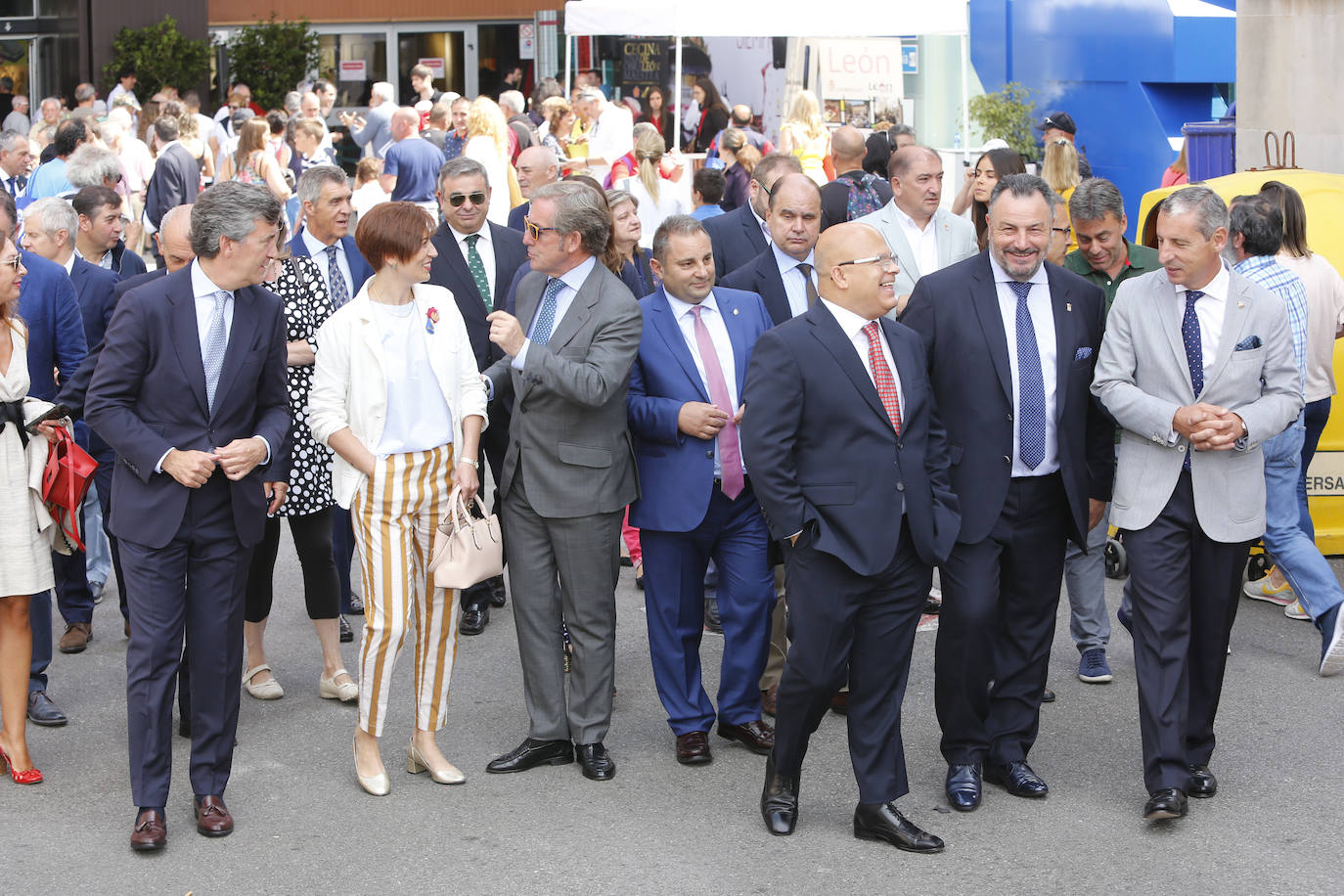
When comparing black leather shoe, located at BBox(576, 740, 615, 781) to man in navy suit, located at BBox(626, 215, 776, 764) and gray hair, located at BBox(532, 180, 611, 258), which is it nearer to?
man in navy suit, located at BBox(626, 215, 776, 764)

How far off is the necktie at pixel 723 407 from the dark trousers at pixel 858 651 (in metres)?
0.68

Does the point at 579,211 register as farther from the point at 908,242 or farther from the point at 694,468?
the point at 908,242

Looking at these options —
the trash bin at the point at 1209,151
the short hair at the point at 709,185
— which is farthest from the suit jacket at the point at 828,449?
the trash bin at the point at 1209,151

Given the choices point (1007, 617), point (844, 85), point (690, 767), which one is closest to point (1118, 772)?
point (1007, 617)

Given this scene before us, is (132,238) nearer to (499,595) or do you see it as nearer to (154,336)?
(499,595)

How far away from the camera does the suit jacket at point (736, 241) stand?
7.55 metres

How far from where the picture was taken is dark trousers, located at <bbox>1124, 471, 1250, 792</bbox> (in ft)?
16.5

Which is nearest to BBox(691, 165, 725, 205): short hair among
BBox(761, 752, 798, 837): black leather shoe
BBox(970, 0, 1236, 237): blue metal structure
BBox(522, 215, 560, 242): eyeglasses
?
BBox(522, 215, 560, 242): eyeglasses

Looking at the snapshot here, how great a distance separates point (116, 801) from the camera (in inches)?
212

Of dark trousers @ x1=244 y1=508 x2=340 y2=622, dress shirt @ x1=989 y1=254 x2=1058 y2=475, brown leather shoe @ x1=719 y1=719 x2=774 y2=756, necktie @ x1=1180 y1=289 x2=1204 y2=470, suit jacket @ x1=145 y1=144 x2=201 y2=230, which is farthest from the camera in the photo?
suit jacket @ x1=145 y1=144 x2=201 y2=230

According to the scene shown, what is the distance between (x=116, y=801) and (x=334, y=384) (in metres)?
1.67

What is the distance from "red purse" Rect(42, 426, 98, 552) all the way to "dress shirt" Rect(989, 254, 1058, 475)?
10.9ft

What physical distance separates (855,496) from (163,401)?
2221 millimetres

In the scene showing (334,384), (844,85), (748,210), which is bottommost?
(334,384)
